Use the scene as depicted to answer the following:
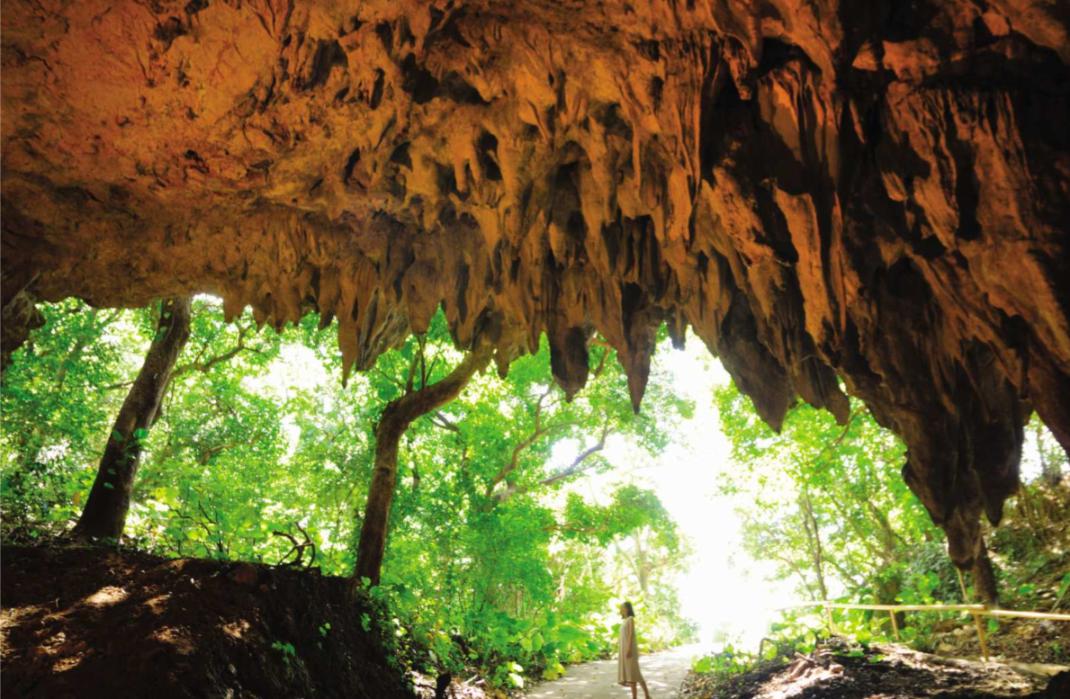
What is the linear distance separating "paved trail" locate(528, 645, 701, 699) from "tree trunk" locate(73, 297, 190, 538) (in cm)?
634

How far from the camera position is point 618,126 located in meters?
5.80

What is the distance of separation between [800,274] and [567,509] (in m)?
9.62

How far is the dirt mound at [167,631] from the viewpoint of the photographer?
4.03m

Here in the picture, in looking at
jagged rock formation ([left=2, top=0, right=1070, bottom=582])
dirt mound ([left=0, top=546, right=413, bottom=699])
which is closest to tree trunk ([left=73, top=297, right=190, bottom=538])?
jagged rock formation ([left=2, top=0, right=1070, bottom=582])

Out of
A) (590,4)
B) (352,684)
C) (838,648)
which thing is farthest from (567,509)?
(590,4)

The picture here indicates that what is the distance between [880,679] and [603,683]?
16.9 ft

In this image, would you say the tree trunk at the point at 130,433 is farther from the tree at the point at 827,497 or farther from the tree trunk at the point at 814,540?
the tree trunk at the point at 814,540

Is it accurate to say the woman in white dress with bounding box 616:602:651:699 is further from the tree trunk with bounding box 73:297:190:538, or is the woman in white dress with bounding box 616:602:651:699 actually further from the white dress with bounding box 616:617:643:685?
the tree trunk with bounding box 73:297:190:538

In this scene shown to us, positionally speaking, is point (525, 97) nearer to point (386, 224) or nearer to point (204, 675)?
point (386, 224)

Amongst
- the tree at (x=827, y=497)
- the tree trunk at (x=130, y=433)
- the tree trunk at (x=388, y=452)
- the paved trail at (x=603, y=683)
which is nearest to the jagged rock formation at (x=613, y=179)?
the tree trunk at (x=130, y=433)

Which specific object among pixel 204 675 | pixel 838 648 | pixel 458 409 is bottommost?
pixel 838 648

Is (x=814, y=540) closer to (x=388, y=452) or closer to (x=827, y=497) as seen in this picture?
(x=827, y=497)

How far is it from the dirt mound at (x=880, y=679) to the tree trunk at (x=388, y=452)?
5094 mm

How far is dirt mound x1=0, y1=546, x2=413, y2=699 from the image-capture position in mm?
4031
